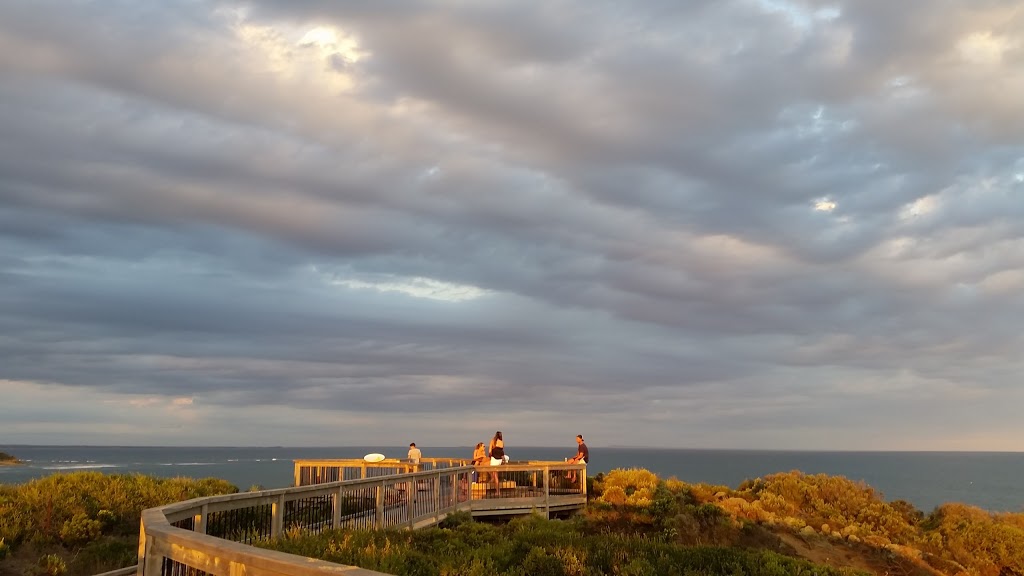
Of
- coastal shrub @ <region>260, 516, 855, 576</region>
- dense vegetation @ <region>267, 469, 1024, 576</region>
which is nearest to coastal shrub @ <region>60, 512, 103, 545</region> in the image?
dense vegetation @ <region>267, 469, 1024, 576</region>

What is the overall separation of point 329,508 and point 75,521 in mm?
5831

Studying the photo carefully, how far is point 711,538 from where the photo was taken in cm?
1980

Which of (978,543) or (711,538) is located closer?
(711,538)

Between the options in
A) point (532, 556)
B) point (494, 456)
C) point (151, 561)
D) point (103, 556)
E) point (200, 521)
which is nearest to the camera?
point (151, 561)

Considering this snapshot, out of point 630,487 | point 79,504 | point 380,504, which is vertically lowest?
point 630,487

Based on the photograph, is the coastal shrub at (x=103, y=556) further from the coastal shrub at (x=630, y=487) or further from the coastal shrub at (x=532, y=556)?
the coastal shrub at (x=630, y=487)

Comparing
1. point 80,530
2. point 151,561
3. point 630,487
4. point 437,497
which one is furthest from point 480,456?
point 151,561

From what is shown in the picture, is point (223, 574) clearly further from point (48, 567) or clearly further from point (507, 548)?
point (48, 567)

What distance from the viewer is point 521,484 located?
71.8ft

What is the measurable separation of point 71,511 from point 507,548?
999cm

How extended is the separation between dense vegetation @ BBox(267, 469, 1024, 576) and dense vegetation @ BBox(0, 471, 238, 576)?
6.32 meters

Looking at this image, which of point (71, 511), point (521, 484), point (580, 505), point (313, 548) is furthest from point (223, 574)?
point (580, 505)

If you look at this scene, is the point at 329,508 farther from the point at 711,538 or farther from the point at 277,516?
the point at 711,538

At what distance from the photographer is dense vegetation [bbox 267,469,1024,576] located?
8570mm
